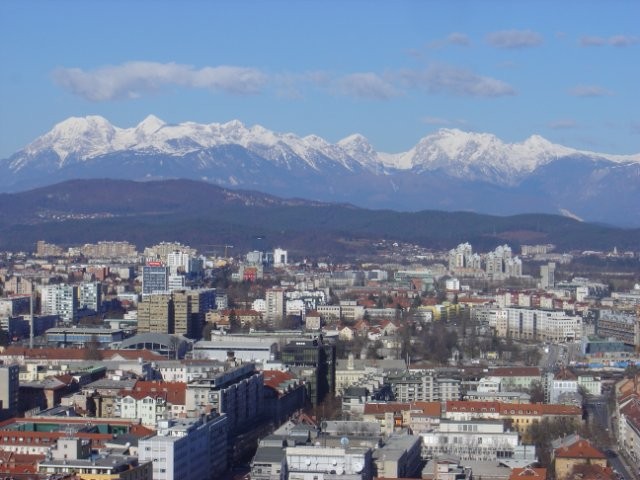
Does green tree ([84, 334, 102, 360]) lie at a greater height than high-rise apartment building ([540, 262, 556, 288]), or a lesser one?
lesser

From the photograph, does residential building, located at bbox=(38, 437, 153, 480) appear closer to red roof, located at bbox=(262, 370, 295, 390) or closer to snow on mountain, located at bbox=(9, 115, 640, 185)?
red roof, located at bbox=(262, 370, 295, 390)

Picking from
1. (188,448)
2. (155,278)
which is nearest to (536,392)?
(188,448)

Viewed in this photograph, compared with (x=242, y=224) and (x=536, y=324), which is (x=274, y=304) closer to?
(x=536, y=324)

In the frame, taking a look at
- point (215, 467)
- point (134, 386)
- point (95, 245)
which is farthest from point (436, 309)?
point (95, 245)

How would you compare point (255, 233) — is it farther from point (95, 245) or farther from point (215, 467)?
point (215, 467)

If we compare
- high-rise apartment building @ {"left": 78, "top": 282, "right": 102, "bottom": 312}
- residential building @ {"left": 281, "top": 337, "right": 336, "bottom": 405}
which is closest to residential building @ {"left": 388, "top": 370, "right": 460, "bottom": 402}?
residential building @ {"left": 281, "top": 337, "right": 336, "bottom": 405}

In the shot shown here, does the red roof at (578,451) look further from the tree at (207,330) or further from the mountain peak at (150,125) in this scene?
the mountain peak at (150,125)
